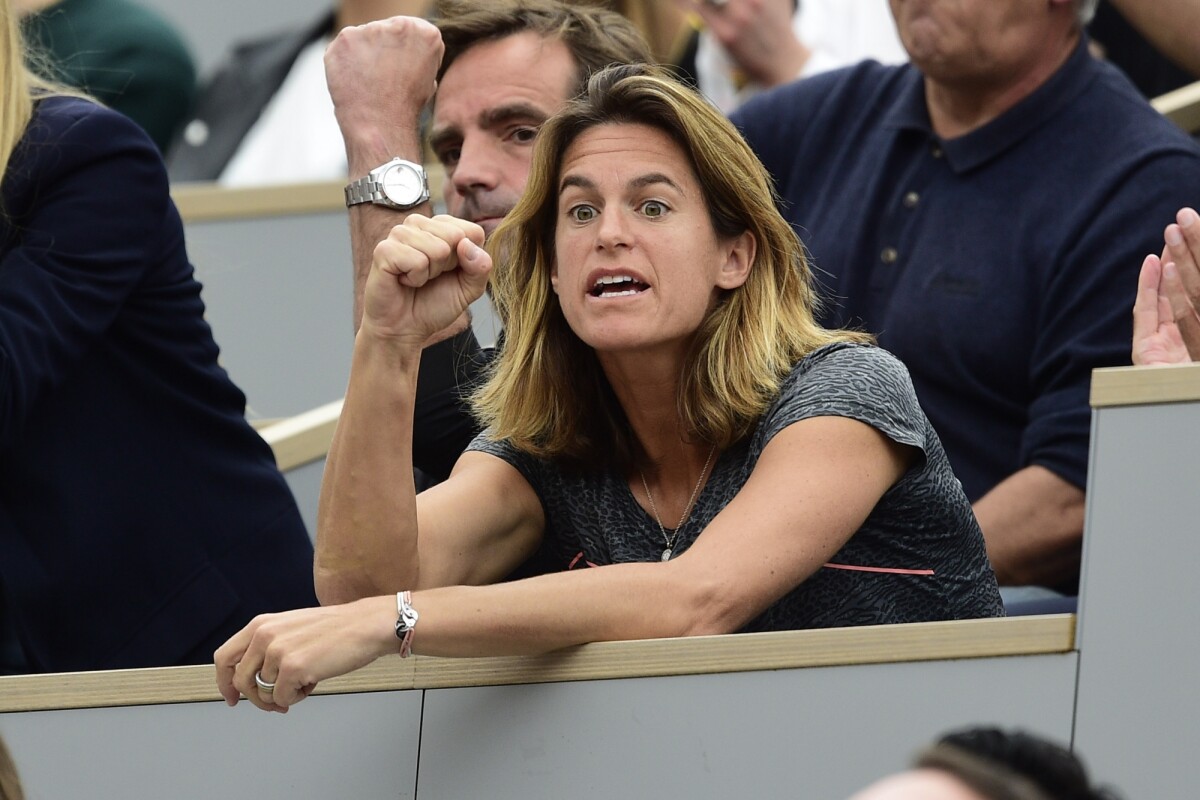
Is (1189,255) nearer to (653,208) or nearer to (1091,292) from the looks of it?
(1091,292)

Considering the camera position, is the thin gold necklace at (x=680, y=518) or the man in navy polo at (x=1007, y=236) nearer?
the thin gold necklace at (x=680, y=518)

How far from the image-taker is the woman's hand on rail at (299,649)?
1880 mm

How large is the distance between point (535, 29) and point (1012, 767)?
2253 millimetres

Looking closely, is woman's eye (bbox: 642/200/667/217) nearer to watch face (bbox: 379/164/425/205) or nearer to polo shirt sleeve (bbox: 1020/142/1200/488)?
watch face (bbox: 379/164/425/205)

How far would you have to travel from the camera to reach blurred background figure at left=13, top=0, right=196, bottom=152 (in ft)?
13.3

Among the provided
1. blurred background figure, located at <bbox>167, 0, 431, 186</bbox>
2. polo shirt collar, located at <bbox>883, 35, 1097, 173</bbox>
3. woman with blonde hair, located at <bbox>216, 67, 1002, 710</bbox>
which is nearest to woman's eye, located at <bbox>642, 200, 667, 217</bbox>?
woman with blonde hair, located at <bbox>216, 67, 1002, 710</bbox>

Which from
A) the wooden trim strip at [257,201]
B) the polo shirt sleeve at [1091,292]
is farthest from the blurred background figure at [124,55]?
the polo shirt sleeve at [1091,292]

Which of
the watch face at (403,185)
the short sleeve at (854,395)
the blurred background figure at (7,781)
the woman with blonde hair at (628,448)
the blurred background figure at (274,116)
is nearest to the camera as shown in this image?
the blurred background figure at (7,781)

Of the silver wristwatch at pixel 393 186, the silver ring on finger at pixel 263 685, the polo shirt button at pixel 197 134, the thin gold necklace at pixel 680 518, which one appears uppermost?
the silver wristwatch at pixel 393 186

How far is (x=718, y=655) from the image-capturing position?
6.29ft

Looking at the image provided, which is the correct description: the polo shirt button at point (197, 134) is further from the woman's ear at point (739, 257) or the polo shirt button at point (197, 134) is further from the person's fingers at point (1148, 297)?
the person's fingers at point (1148, 297)

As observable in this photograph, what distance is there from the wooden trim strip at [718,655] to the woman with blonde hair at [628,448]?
4 centimetres

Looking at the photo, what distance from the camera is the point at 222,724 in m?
2.01

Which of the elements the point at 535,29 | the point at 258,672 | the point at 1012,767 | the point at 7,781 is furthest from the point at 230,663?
the point at 535,29
